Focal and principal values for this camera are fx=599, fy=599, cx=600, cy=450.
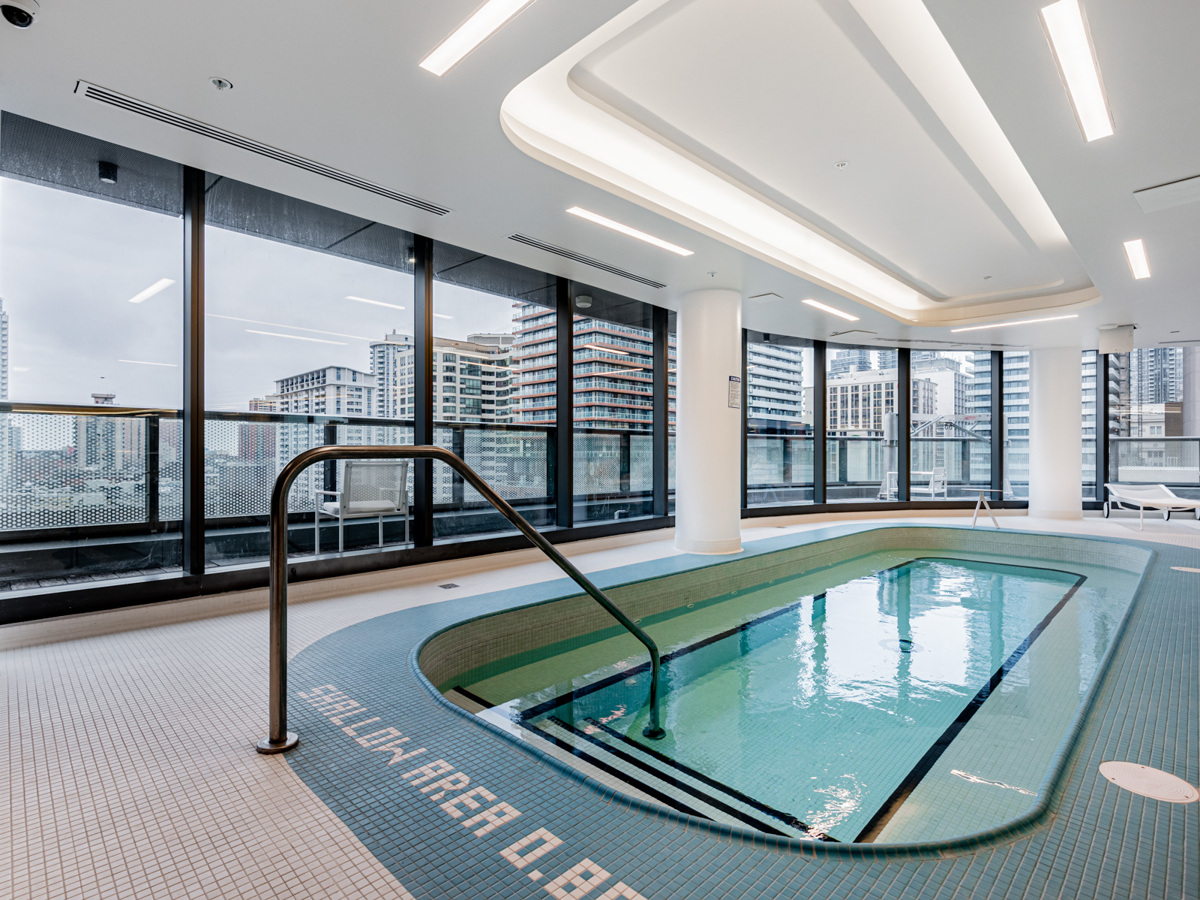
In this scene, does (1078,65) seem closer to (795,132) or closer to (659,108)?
(795,132)

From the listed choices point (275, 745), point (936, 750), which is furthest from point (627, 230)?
point (275, 745)

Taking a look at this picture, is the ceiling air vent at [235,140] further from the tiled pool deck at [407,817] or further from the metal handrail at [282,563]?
the tiled pool deck at [407,817]

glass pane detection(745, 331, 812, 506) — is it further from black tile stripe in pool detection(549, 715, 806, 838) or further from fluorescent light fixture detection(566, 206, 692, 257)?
Result: black tile stripe in pool detection(549, 715, 806, 838)

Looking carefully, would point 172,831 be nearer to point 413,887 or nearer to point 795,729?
point 413,887

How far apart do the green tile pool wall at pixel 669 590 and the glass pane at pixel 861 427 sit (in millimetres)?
2107

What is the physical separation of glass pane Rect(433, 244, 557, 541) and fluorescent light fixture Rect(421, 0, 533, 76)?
264 cm

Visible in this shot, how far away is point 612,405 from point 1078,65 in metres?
4.96

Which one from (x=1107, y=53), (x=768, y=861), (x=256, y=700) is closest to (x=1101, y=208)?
(x=1107, y=53)

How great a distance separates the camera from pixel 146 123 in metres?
3.00

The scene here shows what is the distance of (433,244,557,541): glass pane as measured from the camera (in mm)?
5258

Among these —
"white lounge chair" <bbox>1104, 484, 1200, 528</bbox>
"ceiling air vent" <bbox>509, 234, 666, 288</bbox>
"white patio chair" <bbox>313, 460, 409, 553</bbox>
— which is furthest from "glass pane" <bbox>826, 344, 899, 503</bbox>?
"white patio chair" <bbox>313, 460, 409, 553</bbox>

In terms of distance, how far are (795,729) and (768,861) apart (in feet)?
5.35

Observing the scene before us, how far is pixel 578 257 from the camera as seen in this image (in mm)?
5086

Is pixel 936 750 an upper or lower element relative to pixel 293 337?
lower
